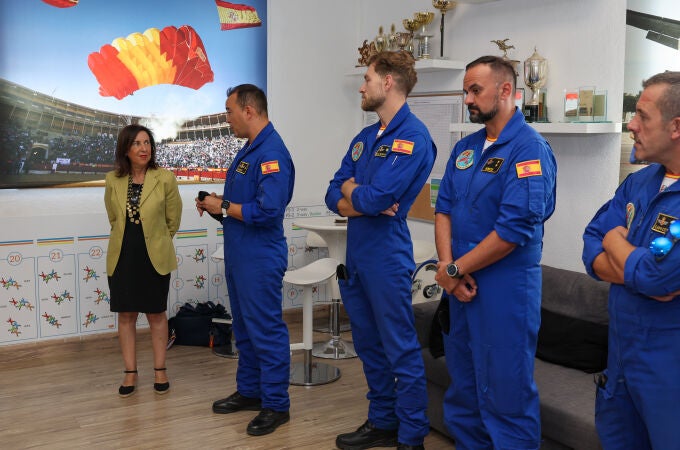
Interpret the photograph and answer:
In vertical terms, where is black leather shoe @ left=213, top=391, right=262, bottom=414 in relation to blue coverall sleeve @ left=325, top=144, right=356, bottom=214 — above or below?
below

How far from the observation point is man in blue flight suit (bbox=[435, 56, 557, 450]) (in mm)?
2580

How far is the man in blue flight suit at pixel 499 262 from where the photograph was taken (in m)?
2.58

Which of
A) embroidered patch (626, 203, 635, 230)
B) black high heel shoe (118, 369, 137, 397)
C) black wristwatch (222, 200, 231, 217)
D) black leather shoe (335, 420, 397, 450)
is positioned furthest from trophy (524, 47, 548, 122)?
black high heel shoe (118, 369, 137, 397)

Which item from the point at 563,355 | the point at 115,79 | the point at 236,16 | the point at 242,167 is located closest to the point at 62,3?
the point at 115,79

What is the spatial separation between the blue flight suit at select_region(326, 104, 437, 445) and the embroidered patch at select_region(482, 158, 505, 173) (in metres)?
0.46

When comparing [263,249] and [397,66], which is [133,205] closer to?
[263,249]

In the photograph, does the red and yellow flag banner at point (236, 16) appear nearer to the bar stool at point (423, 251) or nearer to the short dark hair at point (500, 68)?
the bar stool at point (423, 251)

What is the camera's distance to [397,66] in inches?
126

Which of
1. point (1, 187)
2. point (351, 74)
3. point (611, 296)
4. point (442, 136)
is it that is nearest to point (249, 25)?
point (351, 74)

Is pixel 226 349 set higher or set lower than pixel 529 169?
lower

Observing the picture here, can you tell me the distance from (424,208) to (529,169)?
9.04 feet

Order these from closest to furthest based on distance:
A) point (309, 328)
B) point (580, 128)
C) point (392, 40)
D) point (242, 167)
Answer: point (242, 167) < point (580, 128) < point (309, 328) < point (392, 40)

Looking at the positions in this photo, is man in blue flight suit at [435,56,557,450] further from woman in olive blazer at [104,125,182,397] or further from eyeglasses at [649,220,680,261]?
woman in olive blazer at [104,125,182,397]

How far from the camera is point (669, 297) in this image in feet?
6.42
